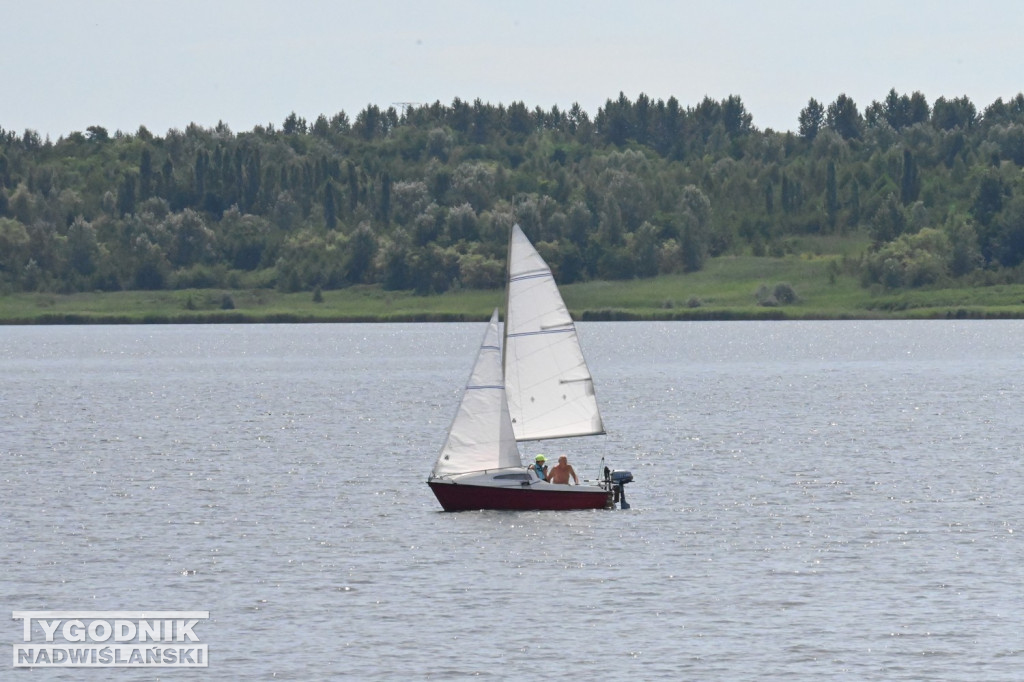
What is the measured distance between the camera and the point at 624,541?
57812 mm

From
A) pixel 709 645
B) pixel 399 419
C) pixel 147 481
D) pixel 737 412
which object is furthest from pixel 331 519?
pixel 737 412

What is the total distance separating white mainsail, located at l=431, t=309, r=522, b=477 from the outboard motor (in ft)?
11.4

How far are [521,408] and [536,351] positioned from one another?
81.3 inches

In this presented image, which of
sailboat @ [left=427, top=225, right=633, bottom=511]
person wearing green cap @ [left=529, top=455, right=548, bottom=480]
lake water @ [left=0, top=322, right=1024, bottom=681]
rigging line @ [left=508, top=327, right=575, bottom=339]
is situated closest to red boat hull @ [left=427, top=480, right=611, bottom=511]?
sailboat @ [left=427, top=225, right=633, bottom=511]

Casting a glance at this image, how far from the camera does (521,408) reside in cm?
6281

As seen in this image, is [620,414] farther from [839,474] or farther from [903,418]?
[839,474]

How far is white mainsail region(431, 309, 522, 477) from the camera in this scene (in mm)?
61250

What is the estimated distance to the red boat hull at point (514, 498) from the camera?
61156mm

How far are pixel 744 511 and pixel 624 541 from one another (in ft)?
29.8

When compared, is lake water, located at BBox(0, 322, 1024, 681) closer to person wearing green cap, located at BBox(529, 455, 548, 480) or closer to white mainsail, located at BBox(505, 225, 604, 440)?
person wearing green cap, located at BBox(529, 455, 548, 480)

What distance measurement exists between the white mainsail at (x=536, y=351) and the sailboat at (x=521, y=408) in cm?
3

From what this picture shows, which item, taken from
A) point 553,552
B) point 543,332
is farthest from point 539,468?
point 553,552

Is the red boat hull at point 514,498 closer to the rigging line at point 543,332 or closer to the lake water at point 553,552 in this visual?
the lake water at point 553,552

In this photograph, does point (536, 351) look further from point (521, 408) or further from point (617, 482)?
point (617, 482)
